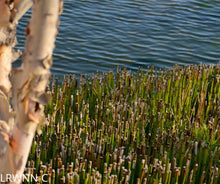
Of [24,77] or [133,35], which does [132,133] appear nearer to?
[24,77]

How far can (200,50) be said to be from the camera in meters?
7.98

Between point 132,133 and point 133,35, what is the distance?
498cm

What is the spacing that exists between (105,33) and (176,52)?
130cm

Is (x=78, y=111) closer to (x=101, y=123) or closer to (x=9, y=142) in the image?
(x=101, y=123)

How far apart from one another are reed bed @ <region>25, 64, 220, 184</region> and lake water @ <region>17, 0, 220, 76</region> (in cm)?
255

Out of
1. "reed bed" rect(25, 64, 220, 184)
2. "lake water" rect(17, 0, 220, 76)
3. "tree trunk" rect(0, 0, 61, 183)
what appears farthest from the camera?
"lake water" rect(17, 0, 220, 76)

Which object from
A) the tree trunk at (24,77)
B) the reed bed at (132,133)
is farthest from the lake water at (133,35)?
the tree trunk at (24,77)

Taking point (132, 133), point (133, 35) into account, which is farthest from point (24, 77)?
point (133, 35)

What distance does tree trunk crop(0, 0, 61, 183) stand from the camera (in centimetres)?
158

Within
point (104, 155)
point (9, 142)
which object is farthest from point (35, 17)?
point (104, 155)

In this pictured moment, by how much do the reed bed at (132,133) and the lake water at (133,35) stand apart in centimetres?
255

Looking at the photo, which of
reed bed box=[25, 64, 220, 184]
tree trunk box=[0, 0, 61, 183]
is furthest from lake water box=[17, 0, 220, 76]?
tree trunk box=[0, 0, 61, 183]

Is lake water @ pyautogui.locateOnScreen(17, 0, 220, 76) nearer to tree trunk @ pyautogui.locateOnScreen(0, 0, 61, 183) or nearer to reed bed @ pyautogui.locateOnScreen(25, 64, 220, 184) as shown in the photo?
reed bed @ pyautogui.locateOnScreen(25, 64, 220, 184)

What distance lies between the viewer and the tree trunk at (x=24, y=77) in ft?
5.17
